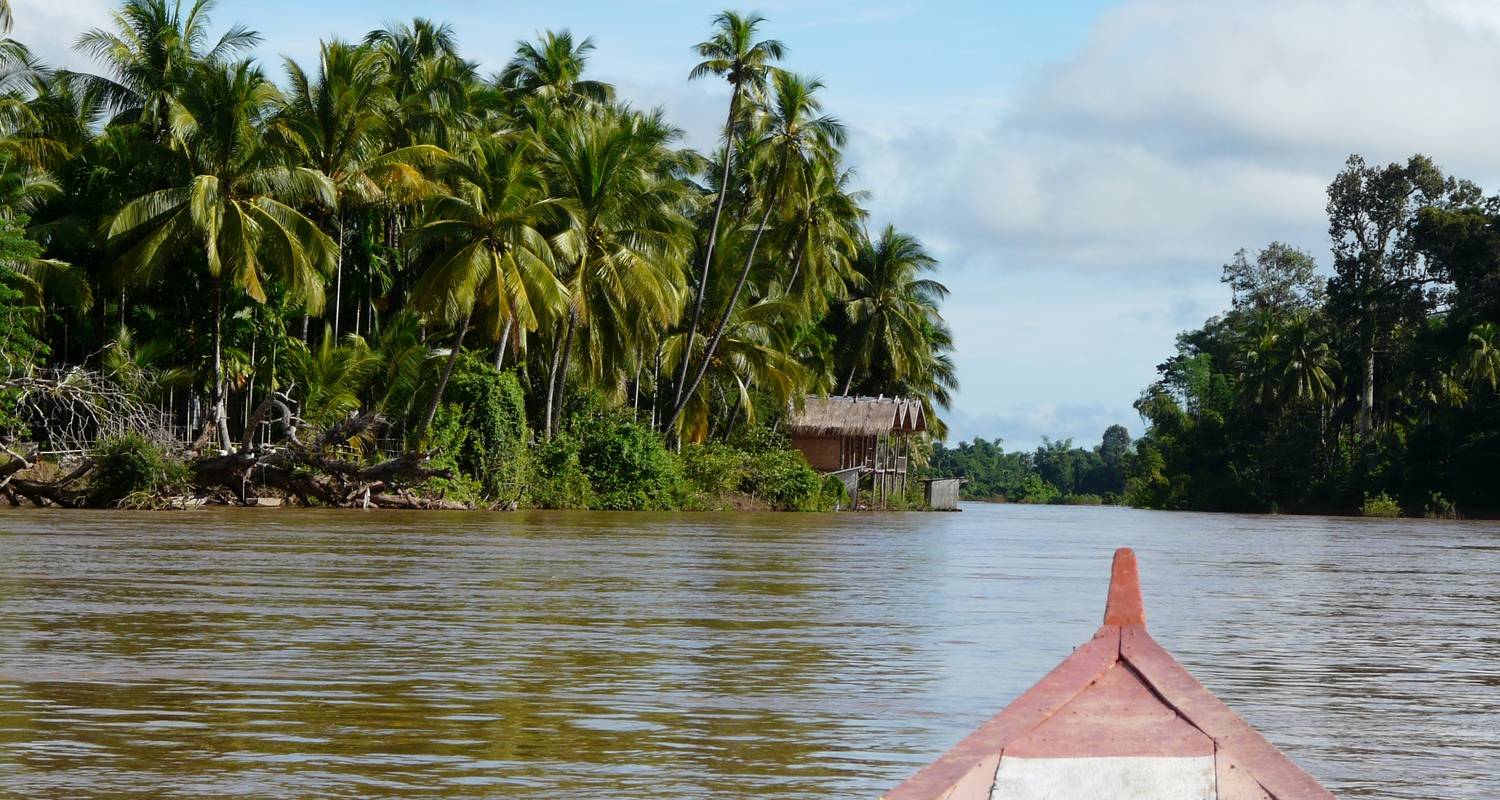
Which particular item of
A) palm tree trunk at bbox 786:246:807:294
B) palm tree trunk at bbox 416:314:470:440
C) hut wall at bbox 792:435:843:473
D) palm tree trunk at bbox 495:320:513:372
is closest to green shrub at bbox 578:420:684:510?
palm tree trunk at bbox 495:320:513:372

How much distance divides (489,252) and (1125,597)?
21.4 metres

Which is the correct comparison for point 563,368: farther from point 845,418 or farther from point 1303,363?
point 1303,363

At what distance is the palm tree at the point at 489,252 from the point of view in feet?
79.7

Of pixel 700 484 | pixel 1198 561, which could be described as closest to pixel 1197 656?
pixel 1198 561

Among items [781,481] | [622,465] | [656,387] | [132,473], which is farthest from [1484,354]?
[132,473]

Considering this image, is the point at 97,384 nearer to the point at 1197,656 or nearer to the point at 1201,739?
the point at 1197,656

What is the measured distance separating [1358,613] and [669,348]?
23589mm

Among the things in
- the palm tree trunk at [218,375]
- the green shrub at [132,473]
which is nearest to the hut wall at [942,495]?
the palm tree trunk at [218,375]

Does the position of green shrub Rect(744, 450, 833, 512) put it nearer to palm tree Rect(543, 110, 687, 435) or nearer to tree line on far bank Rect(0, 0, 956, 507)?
tree line on far bank Rect(0, 0, 956, 507)

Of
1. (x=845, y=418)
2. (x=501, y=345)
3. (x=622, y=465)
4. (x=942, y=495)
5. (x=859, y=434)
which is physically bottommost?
(x=942, y=495)

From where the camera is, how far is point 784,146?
32531mm

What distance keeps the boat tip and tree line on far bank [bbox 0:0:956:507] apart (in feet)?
61.1

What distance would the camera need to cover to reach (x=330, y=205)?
24094 millimetres

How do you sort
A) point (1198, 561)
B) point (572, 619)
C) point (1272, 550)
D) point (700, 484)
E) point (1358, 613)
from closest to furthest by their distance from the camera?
point (572, 619) < point (1358, 613) < point (1198, 561) < point (1272, 550) < point (700, 484)
